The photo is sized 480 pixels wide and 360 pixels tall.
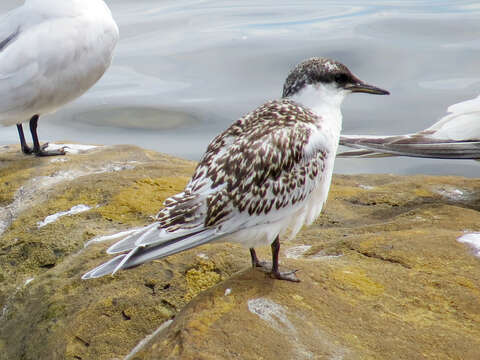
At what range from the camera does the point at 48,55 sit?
559cm

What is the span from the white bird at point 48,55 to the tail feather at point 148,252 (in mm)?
2787

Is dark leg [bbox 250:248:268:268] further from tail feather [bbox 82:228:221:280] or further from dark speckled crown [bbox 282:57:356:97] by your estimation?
dark speckled crown [bbox 282:57:356:97]

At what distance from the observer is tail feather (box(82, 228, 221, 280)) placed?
2.79 m

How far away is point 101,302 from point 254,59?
325 inches

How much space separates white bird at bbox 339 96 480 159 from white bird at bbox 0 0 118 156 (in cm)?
200

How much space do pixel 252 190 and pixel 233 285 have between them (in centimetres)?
38

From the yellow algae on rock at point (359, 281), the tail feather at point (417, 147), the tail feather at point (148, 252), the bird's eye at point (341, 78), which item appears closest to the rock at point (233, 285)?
the yellow algae on rock at point (359, 281)

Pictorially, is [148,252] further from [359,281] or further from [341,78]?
[341,78]

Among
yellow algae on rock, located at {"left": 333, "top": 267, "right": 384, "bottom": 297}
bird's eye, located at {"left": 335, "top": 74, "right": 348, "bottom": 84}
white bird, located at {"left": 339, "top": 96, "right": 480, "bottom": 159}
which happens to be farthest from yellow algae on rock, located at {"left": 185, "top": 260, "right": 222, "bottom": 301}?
white bird, located at {"left": 339, "top": 96, "right": 480, "bottom": 159}

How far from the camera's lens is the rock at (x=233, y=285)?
2693mm

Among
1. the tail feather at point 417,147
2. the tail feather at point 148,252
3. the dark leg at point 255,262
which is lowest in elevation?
the tail feather at point 417,147

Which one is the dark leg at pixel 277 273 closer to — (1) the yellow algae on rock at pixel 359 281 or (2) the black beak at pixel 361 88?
(1) the yellow algae on rock at pixel 359 281

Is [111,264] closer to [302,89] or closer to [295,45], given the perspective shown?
[302,89]

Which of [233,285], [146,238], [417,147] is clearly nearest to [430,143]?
[417,147]
